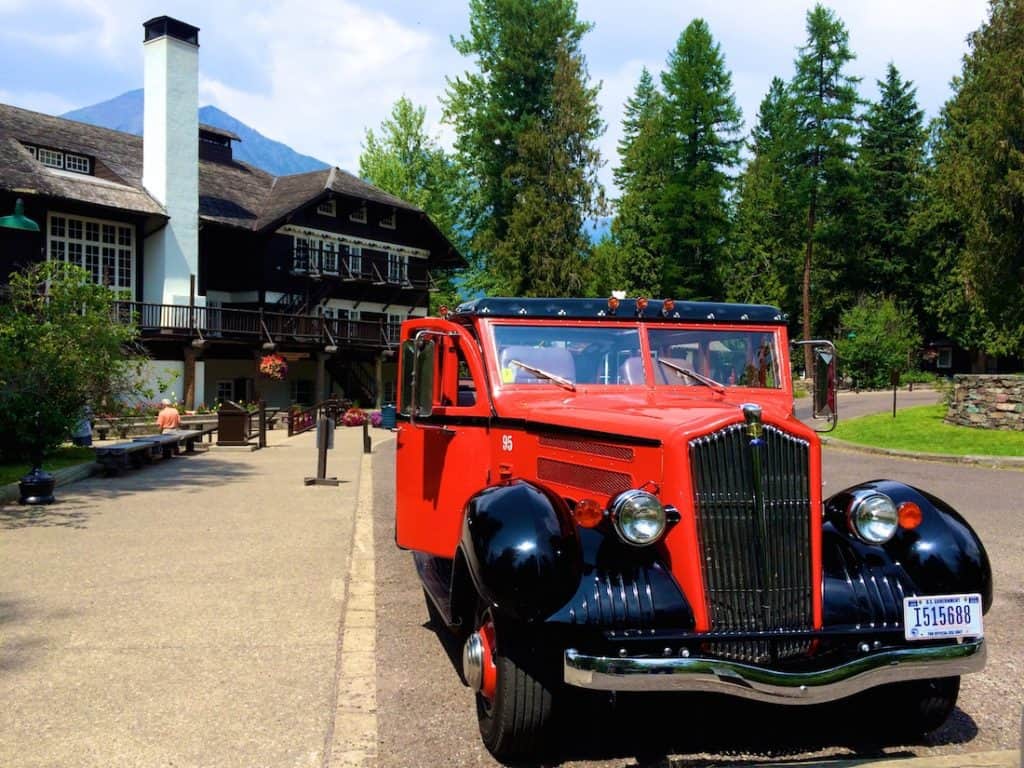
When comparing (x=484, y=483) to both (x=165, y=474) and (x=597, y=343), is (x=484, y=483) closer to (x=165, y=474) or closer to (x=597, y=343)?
(x=597, y=343)

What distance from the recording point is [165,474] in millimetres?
16328

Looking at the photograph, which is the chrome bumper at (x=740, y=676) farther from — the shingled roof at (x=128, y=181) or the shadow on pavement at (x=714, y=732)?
the shingled roof at (x=128, y=181)

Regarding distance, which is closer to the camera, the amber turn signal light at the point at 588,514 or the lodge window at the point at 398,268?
the amber turn signal light at the point at 588,514

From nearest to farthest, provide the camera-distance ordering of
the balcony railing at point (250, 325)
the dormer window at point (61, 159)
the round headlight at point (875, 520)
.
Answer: the round headlight at point (875, 520)
the balcony railing at point (250, 325)
the dormer window at point (61, 159)

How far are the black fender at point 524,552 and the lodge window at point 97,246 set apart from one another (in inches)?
1149

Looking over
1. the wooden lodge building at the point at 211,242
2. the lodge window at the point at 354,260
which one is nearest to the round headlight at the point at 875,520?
the wooden lodge building at the point at 211,242

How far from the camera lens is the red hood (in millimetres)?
4195

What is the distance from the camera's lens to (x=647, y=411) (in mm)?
4699

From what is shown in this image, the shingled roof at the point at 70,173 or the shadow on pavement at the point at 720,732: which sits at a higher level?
the shingled roof at the point at 70,173

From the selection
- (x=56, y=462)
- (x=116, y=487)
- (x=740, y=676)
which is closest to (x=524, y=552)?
(x=740, y=676)

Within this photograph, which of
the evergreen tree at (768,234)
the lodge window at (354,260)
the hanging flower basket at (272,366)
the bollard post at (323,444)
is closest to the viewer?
the bollard post at (323,444)

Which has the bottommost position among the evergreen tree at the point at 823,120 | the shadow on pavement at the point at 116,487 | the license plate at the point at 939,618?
the shadow on pavement at the point at 116,487

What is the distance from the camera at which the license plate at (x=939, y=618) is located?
4098 millimetres

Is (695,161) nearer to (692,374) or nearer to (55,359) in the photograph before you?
(55,359)
